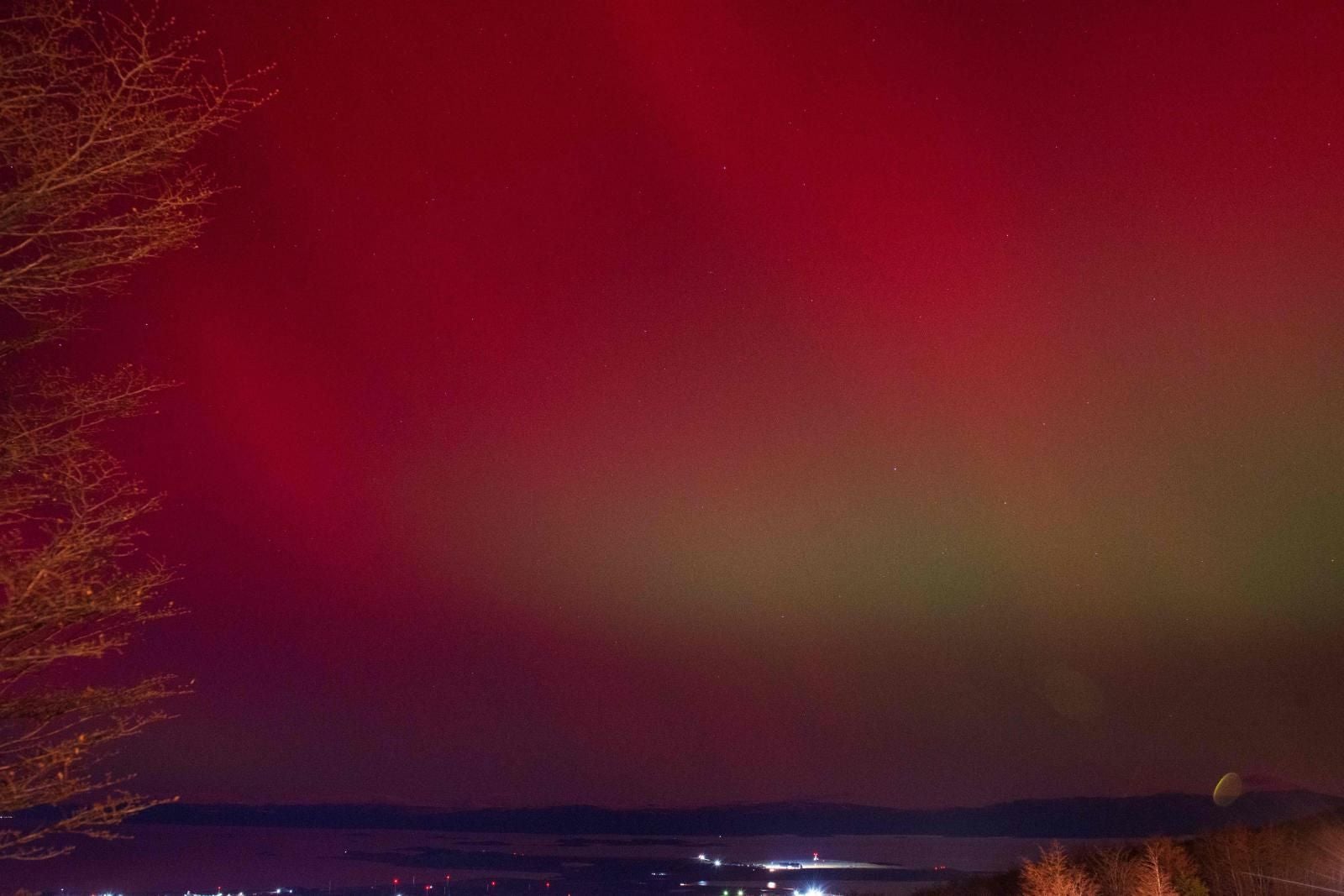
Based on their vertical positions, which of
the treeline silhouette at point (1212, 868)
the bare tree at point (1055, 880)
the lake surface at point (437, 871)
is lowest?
the lake surface at point (437, 871)

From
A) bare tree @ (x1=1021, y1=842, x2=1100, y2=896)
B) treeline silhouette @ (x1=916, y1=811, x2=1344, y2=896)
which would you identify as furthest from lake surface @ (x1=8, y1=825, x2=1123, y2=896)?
bare tree @ (x1=1021, y1=842, x2=1100, y2=896)

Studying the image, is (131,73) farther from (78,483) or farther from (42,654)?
(42,654)

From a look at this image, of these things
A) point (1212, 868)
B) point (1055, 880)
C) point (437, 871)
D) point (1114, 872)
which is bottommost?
point (437, 871)

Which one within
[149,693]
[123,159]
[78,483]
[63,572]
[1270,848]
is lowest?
[1270,848]

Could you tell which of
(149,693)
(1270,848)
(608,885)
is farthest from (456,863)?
(149,693)

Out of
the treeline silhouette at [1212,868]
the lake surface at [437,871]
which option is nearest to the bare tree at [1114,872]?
the treeline silhouette at [1212,868]

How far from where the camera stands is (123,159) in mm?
7387

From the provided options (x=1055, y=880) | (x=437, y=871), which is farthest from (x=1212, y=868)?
(x=437, y=871)

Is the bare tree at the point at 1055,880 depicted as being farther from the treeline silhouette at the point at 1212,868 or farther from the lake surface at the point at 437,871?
the lake surface at the point at 437,871

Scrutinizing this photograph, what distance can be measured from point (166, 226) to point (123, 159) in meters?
0.53

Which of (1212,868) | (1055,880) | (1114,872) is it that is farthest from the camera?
(1212,868)

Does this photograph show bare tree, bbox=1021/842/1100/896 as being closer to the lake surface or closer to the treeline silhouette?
the treeline silhouette

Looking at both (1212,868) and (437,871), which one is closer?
(1212,868)

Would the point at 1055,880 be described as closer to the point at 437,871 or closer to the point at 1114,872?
the point at 1114,872
